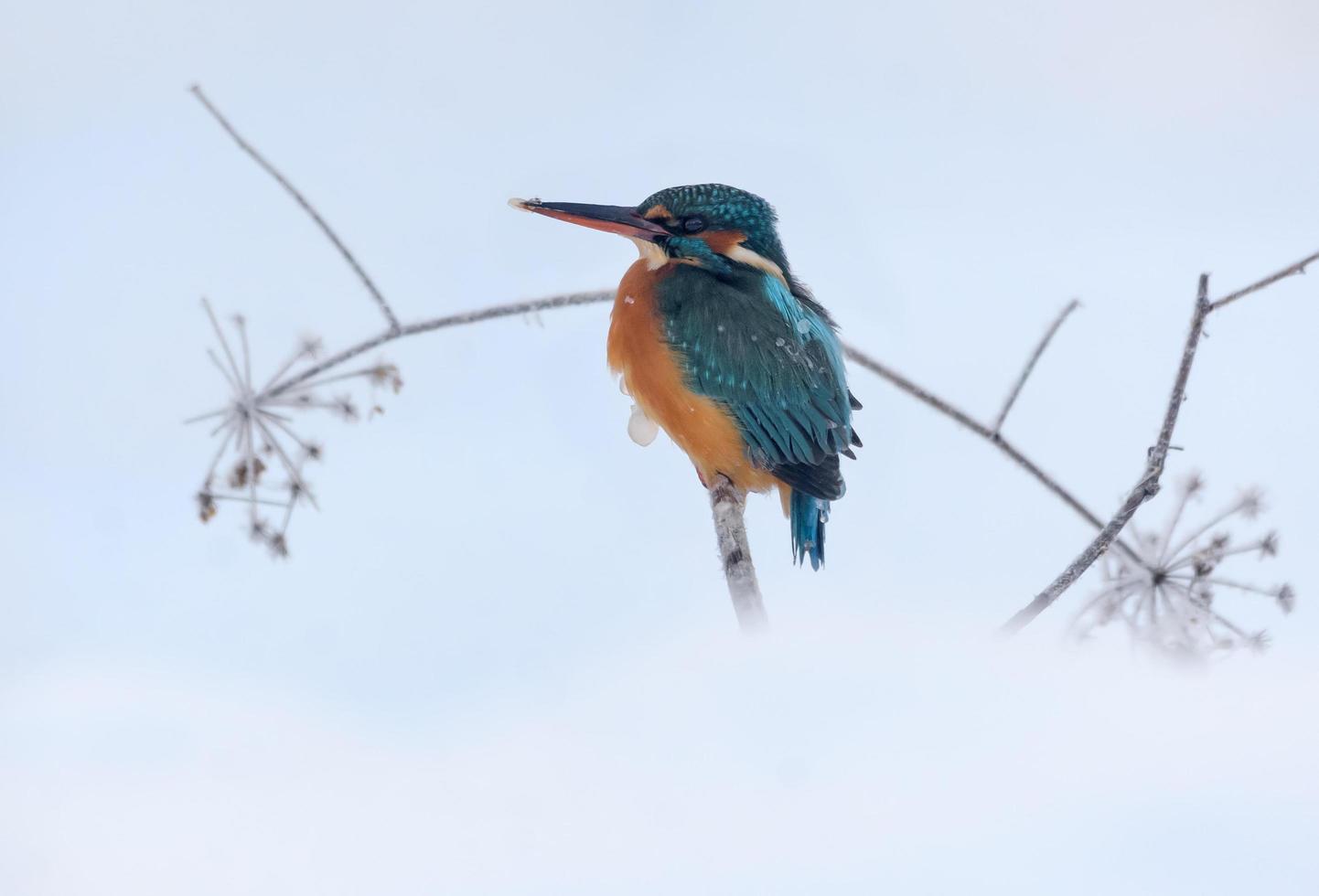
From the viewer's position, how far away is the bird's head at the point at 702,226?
1956mm

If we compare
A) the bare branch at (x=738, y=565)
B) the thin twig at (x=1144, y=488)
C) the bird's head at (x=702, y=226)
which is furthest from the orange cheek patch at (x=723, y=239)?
the thin twig at (x=1144, y=488)

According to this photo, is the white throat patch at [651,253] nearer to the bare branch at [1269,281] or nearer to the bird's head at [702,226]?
the bird's head at [702,226]

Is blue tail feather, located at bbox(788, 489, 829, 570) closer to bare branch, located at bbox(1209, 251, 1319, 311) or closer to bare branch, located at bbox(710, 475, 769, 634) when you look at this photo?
bare branch, located at bbox(710, 475, 769, 634)

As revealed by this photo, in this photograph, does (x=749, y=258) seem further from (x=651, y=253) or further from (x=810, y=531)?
(x=810, y=531)

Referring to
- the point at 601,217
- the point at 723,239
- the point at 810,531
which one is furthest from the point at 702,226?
the point at 810,531

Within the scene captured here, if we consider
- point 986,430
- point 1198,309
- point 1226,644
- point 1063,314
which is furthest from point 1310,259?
point 1226,644

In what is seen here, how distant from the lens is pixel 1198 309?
142 centimetres

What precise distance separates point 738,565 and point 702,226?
71cm

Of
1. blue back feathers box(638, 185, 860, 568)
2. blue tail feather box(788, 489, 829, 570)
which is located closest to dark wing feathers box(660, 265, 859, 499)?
blue back feathers box(638, 185, 860, 568)

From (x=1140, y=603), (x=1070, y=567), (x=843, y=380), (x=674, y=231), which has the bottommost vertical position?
(x=1070, y=567)

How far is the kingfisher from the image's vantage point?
2.05 m

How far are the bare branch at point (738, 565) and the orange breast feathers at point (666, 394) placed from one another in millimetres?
98

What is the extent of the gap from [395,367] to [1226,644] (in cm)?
131

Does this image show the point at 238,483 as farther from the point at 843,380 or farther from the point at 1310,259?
the point at 1310,259
